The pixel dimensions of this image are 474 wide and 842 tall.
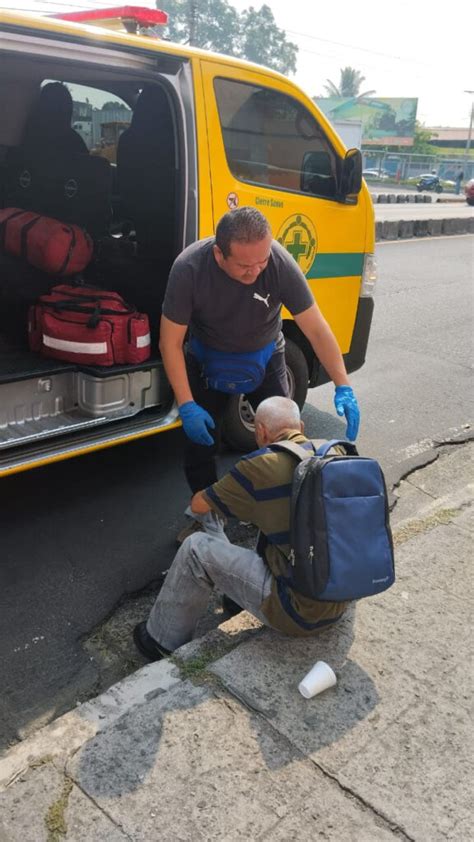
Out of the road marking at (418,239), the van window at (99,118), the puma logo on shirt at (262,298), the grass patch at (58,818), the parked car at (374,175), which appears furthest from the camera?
the parked car at (374,175)

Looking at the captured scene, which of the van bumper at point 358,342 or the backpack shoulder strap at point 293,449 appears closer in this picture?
the backpack shoulder strap at point 293,449

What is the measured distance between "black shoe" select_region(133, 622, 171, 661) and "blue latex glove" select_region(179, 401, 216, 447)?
2.72 feet

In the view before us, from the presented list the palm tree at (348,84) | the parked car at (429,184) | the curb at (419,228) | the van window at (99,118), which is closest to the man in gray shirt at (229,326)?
the van window at (99,118)

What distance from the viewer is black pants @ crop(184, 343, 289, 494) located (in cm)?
344

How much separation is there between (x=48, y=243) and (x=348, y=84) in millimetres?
111426

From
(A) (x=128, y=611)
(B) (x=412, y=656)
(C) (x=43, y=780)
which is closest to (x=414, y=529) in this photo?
(B) (x=412, y=656)

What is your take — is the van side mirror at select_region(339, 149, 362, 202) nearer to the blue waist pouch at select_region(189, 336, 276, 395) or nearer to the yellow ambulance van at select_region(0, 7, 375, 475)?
the yellow ambulance van at select_region(0, 7, 375, 475)

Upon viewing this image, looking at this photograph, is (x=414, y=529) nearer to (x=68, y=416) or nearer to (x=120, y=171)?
(x=68, y=416)

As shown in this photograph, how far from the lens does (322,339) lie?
3.35 meters

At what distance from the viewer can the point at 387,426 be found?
17.8 feet

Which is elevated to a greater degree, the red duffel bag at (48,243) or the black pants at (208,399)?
the red duffel bag at (48,243)

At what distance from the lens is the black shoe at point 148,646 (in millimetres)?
2771

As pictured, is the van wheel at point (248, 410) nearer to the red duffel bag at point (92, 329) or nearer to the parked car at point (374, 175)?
the red duffel bag at point (92, 329)

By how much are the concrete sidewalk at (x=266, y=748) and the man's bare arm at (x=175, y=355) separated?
0.99m
